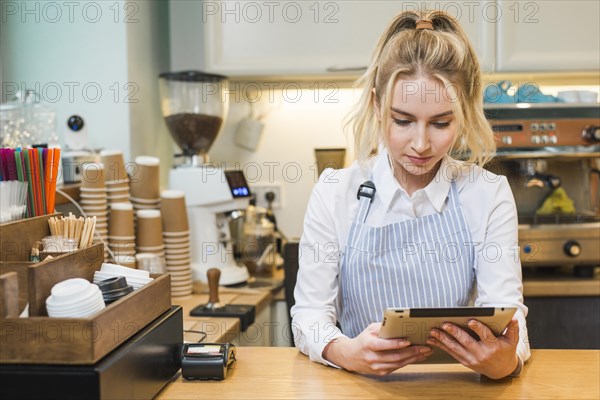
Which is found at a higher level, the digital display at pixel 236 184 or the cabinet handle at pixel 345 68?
the cabinet handle at pixel 345 68

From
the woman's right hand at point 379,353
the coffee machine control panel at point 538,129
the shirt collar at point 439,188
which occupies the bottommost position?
the woman's right hand at point 379,353

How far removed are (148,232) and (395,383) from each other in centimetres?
106

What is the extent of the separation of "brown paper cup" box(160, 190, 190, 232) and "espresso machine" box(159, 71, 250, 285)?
0.13 meters

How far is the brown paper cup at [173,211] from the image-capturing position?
2.09m

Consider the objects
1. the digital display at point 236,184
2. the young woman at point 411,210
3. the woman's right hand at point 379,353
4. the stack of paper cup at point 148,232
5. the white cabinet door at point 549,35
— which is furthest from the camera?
the white cabinet door at point 549,35

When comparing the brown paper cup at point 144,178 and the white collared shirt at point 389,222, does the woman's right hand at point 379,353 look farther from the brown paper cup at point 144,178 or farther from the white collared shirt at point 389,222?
the brown paper cup at point 144,178

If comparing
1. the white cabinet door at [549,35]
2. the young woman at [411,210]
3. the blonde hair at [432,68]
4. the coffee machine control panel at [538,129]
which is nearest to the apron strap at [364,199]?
the young woman at [411,210]

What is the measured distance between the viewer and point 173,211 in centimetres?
209

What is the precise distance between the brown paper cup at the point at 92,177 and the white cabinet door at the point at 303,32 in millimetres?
723

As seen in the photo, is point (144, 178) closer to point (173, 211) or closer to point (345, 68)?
point (173, 211)

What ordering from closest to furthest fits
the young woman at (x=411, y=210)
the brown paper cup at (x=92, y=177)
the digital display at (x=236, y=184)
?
the young woman at (x=411, y=210), the brown paper cup at (x=92, y=177), the digital display at (x=236, y=184)

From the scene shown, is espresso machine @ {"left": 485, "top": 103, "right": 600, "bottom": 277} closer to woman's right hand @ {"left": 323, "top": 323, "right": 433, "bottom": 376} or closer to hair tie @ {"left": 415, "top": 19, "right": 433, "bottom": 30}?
hair tie @ {"left": 415, "top": 19, "right": 433, "bottom": 30}

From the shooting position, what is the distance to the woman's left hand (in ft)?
3.57

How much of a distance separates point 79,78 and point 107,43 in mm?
140
